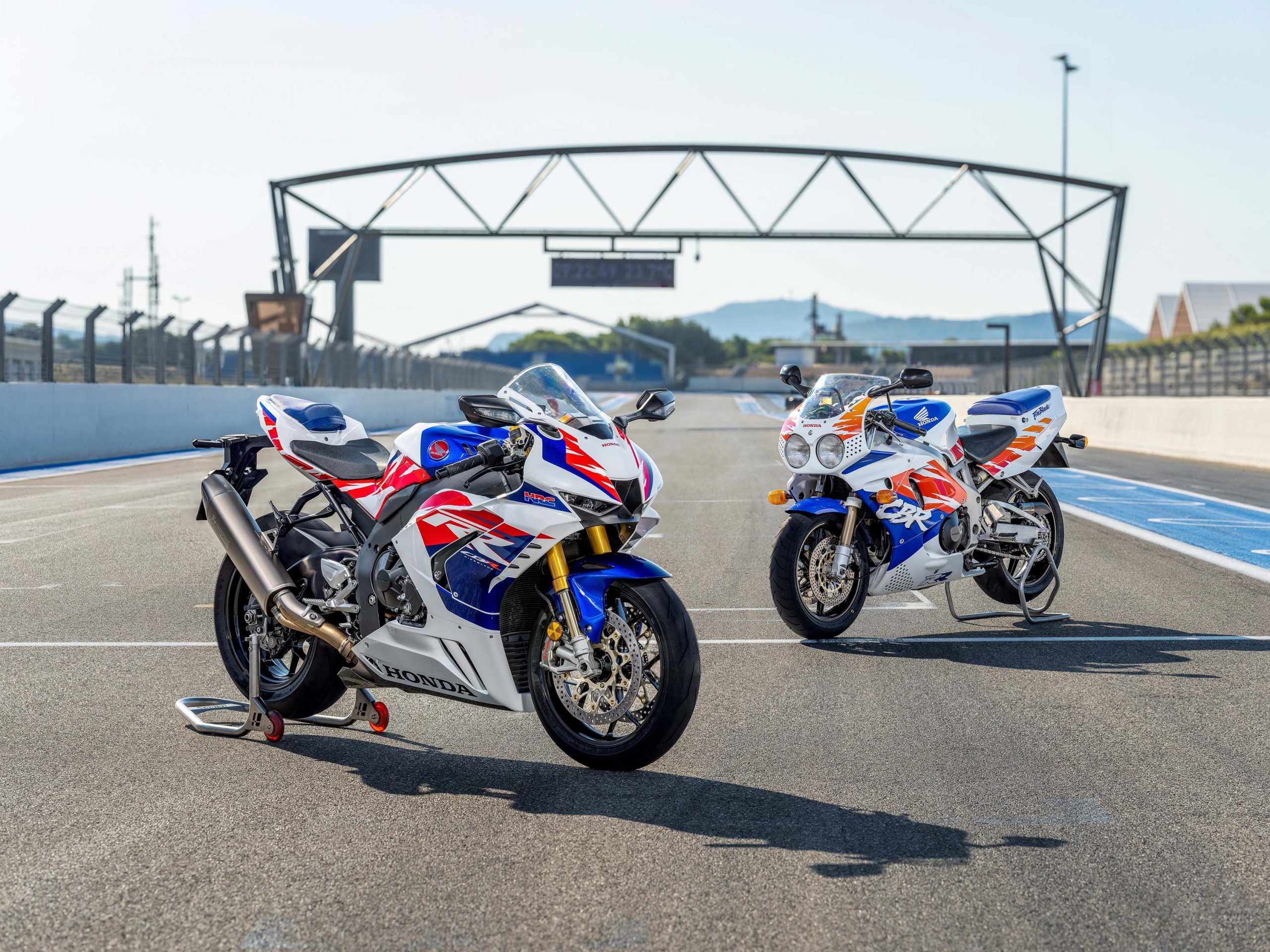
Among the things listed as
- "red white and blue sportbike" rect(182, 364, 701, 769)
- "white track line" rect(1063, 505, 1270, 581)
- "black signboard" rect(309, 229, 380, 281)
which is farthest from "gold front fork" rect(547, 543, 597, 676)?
"black signboard" rect(309, 229, 380, 281)

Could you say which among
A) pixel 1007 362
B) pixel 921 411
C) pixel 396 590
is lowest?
pixel 396 590

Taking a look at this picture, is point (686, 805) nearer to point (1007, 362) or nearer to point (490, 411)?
point (490, 411)

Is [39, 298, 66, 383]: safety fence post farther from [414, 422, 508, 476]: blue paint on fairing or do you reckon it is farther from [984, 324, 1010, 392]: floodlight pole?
[984, 324, 1010, 392]: floodlight pole

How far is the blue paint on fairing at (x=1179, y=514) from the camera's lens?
1126cm

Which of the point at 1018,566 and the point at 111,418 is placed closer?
the point at 1018,566

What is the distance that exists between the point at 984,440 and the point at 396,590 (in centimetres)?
433

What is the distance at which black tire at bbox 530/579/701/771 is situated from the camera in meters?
4.42

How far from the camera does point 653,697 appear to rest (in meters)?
4.59

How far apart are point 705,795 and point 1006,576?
410 centimetres

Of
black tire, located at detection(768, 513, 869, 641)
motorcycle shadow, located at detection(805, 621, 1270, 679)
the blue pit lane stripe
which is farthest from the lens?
the blue pit lane stripe

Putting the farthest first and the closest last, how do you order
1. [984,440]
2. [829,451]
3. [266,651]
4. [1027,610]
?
[984,440] < [1027,610] < [829,451] < [266,651]

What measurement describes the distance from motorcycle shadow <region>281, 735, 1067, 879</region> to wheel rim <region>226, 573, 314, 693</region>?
1.20 ft

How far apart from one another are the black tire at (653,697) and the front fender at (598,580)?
Result: 4 cm

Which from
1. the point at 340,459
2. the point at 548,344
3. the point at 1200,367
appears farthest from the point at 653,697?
the point at 548,344
